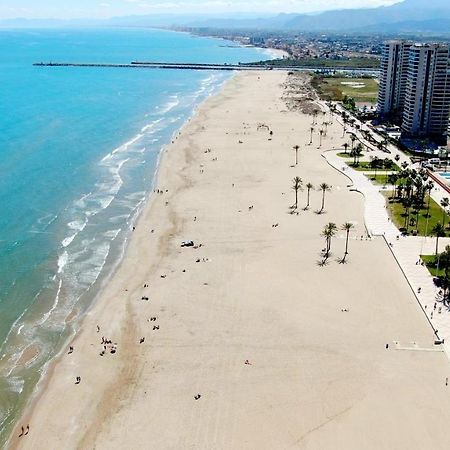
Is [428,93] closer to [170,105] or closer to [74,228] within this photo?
[170,105]

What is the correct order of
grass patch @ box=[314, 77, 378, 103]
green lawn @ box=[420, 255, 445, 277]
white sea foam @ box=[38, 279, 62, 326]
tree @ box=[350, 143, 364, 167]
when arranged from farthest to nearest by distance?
grass patch @ box=[314, 77, 378, 103] < tree @ box=[350, 143, 364, 167] < green lawn @ box=[420, 255, 445, 277] < white sea foam @ box=[38, 279, 62, 326]

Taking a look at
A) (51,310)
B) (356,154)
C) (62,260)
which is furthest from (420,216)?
(51,310)

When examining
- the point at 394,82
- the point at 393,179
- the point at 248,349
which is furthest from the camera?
the point at 394,82

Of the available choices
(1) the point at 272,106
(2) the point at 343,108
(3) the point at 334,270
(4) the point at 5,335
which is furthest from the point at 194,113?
(4) the point at 5,335

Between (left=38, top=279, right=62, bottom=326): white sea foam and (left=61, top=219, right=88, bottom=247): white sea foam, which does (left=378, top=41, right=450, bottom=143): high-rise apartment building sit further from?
(left=38, top=279, right=62, bottom=326): white sea foam

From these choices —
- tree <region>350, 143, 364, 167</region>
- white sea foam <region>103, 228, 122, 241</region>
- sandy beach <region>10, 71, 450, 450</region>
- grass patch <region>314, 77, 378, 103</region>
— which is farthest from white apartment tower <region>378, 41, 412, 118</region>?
white sea foam <region>103, 228, 122, 241</region>

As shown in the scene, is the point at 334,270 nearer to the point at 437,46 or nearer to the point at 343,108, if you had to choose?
the point at 437,46

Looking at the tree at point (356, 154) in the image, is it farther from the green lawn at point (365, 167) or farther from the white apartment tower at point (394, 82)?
the white apartment tower at point (394, 82)
